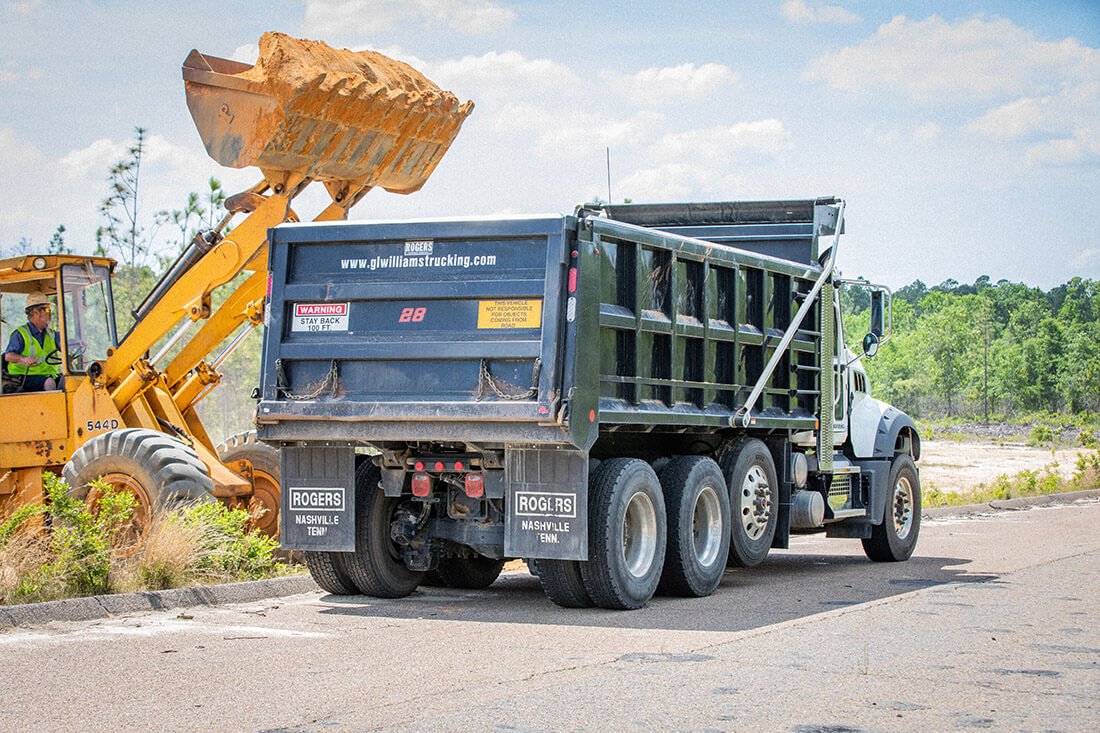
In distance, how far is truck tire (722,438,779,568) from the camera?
12.6m

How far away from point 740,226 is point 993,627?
6.04m

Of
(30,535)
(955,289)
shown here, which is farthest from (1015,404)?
(30,535)

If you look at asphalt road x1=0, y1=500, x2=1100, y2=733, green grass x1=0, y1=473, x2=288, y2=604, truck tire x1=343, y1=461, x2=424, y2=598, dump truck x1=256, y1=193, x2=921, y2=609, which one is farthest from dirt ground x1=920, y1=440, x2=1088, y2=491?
green grass x1=0, y1=473, x2=288, y2=604

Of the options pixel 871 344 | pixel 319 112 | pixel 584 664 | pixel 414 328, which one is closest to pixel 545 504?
pixel 414 328

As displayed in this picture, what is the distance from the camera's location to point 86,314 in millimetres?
14086

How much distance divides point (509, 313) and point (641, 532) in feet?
6.73

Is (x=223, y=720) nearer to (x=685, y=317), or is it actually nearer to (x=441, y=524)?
(x=441, y=524)

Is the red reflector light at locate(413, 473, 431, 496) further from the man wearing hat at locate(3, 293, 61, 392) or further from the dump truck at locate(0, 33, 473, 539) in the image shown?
the man wearing hat at locate(3, 293, 61, 392)

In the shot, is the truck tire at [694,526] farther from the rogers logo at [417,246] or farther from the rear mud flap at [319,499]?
the rogers logo at [417,246]

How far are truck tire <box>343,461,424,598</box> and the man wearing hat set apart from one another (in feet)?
13.8

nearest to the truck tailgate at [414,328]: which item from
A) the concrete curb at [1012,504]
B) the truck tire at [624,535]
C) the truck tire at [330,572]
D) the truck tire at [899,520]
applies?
the truck tire at [624,535]

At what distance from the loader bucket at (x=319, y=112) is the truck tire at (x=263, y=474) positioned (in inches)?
113

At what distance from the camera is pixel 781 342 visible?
1314cm

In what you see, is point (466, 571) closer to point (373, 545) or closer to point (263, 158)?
point (373, 545)
